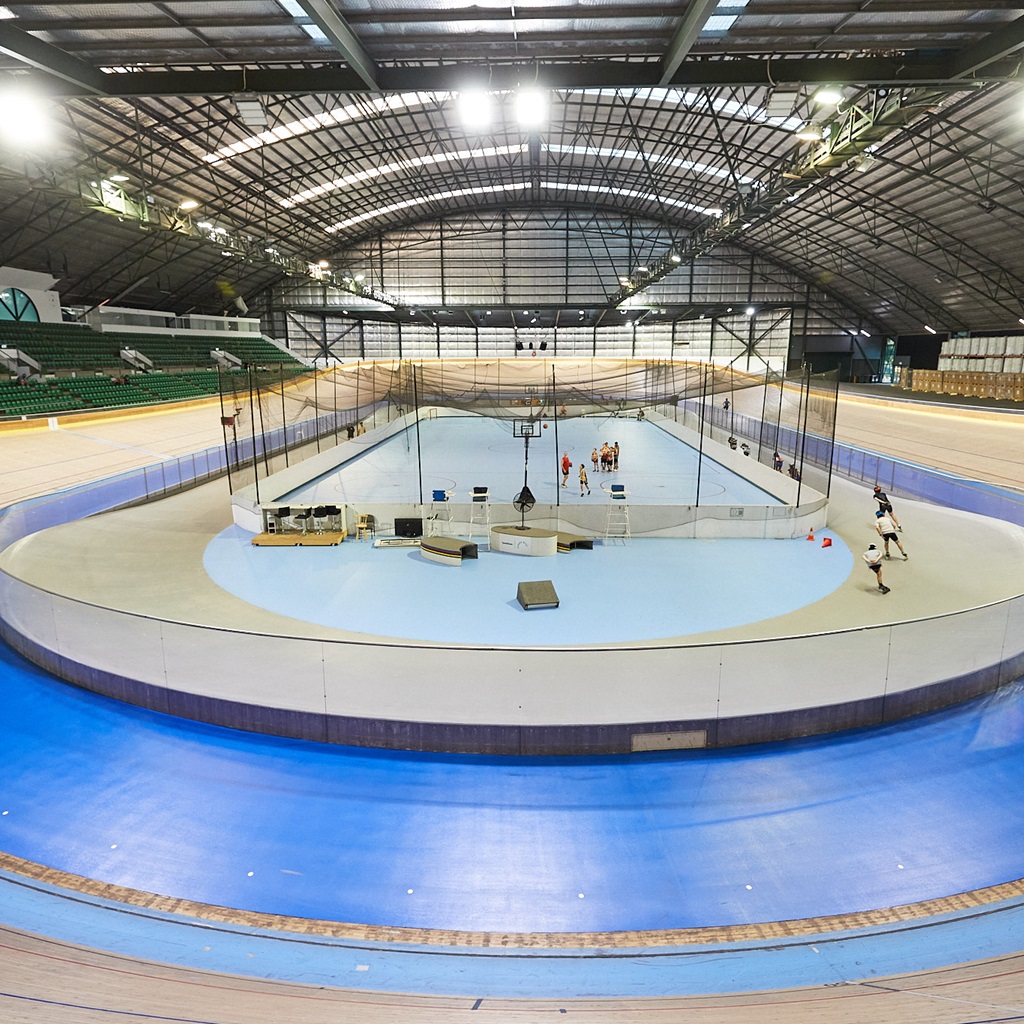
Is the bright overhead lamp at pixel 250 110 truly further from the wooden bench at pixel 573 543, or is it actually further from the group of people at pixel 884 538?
the group of people at pixel 884 538

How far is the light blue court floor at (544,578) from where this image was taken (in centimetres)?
1054

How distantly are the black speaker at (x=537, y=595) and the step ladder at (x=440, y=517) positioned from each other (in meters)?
4.85

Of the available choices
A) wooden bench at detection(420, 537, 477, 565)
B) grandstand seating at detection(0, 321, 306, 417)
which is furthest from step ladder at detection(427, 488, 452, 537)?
grandstand seating at detection(0, 321, 306, 417)

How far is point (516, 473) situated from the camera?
895 inches

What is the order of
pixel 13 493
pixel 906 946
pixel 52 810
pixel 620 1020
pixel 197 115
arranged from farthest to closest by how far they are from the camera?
pixel 197 115
pixel 13 493
pixel 52 810
pixel 906 946
pixel 620 1020

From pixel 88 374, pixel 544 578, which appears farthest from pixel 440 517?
pixel 88 374

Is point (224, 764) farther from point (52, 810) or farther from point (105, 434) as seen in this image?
point (105, 434)

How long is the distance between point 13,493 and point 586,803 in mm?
19016

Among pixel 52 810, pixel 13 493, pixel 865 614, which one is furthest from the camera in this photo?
pixel 13 493

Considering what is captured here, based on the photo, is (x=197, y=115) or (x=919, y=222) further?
(x=919, y=222)

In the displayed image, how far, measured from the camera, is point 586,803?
687 centimetres

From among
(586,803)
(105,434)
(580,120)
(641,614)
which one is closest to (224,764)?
(586,803)

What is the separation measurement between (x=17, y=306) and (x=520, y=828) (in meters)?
42.7

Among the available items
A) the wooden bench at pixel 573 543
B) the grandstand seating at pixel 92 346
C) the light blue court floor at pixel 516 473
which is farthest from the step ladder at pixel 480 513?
the grandstand seating at pixel 92 346
